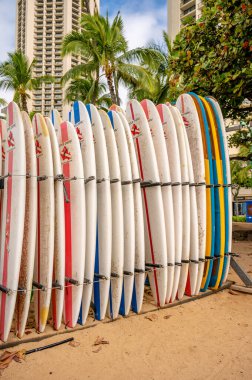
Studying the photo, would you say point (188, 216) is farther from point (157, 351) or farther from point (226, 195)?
point (157, 351)

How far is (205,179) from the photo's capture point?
3416 mm

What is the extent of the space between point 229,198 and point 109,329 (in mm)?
1910

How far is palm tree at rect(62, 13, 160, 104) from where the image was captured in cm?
1301

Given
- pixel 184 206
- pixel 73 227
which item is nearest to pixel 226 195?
pixel 184 206

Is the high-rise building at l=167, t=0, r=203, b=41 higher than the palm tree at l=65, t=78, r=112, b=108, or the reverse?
the high-rise building at l=167, t=0, r=203, b=41

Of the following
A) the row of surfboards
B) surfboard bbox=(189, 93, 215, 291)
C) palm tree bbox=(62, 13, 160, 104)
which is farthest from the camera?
palm tree bbox=(62, 13, 160, 104)

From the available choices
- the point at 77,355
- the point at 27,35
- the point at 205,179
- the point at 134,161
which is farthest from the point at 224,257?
the point at 27,35

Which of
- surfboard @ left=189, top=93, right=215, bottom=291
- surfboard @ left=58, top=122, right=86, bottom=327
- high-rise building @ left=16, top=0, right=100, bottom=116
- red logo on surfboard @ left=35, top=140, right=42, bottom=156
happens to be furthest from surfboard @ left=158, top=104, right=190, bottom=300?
high-rise building @ left=16, top=0, right=100, bottom=116

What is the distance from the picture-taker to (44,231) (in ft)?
8.05

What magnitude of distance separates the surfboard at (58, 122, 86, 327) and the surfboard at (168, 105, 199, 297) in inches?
43.0

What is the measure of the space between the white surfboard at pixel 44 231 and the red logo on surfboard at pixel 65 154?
0.73 ft

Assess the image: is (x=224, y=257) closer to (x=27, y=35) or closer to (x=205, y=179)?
(x=205, y=179)

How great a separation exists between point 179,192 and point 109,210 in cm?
78

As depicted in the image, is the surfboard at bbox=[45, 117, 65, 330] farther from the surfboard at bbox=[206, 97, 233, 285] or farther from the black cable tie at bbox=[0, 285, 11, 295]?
the surfboard at bbox=[206, 97, 233, 285]
